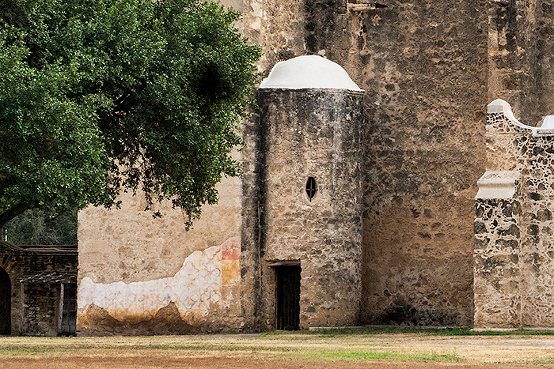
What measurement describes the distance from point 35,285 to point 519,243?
16507 mm

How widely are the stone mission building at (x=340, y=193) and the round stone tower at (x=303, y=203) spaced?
0.03 metres

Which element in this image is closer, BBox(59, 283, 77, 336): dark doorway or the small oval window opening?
the small oval window opening

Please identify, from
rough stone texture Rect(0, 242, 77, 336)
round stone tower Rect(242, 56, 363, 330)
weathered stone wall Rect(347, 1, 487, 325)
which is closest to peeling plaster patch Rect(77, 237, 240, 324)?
round stone tower Rect(242, 56, 363, 330)

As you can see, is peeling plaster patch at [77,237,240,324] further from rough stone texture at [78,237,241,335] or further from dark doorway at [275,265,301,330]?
dark doorway at [275,265,301,330]

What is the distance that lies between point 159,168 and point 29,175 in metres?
3.33

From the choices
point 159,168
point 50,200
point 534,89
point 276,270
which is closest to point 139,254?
point 276,270

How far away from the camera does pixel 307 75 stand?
24.0m

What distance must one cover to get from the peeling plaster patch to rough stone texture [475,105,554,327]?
5500 mm

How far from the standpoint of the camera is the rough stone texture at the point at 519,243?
20906 millimetres

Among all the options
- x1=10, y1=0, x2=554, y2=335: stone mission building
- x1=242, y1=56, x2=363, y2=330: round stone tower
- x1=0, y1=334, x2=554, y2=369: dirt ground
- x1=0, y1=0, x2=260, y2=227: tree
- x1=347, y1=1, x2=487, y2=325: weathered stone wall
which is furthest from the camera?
x1=347, y1=1, x2=487, y2=325: weathered stone wall

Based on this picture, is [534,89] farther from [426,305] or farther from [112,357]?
[112,357]

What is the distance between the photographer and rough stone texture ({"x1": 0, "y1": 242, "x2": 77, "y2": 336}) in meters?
32.1

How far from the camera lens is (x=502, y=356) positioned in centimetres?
1547

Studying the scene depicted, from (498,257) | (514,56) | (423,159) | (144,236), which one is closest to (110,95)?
(144,236)
